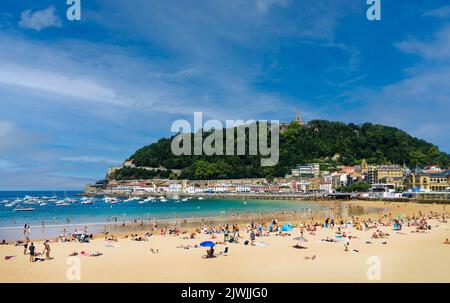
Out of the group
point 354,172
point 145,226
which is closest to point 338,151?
point 354,172

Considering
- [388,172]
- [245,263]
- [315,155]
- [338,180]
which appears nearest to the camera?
[245,263]

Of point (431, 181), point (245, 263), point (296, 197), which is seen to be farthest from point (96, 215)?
point (431, 181)

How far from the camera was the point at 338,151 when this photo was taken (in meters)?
153

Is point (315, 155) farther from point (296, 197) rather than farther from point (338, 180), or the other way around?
point (296, 197)

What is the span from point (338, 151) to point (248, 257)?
142131 millimetres

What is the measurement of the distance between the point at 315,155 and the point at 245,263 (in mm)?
141904

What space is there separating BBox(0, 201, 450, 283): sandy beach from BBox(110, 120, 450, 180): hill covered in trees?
12219cm

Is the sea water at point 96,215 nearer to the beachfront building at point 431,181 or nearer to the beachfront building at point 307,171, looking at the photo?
the beachfront building at point 431,181

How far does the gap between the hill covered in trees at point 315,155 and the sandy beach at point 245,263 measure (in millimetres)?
122189

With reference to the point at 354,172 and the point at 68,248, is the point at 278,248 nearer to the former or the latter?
the point at 68,248

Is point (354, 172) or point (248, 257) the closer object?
point (248, 257)

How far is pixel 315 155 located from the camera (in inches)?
6053
